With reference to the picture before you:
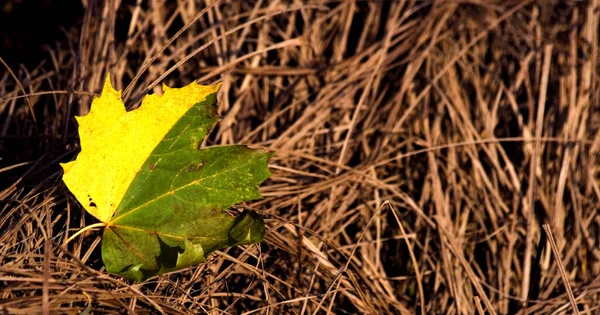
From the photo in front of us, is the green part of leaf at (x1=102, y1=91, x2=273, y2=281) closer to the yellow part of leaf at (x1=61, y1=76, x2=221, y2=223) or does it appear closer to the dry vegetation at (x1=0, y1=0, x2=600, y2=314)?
the yellow part of leaf at (x1=61, y1=76, x2=221, y2=223)

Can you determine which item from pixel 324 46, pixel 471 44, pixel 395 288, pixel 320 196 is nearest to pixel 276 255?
pixel 320 196

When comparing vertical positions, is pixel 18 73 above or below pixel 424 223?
above

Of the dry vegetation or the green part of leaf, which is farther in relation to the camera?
the dry vegetation

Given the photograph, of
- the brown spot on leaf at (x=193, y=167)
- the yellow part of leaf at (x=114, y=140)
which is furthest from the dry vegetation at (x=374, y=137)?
the brown spot on leaf at (x=193, y=167)

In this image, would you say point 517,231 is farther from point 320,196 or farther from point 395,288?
point 320,196

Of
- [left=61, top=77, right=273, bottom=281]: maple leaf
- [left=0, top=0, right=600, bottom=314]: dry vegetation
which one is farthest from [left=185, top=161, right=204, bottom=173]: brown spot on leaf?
[left=0, top=0, right=600, bottom=314]: dry vegetation

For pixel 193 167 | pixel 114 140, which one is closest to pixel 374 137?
pixel 193 167

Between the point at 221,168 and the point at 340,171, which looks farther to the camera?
the point at 340,171
